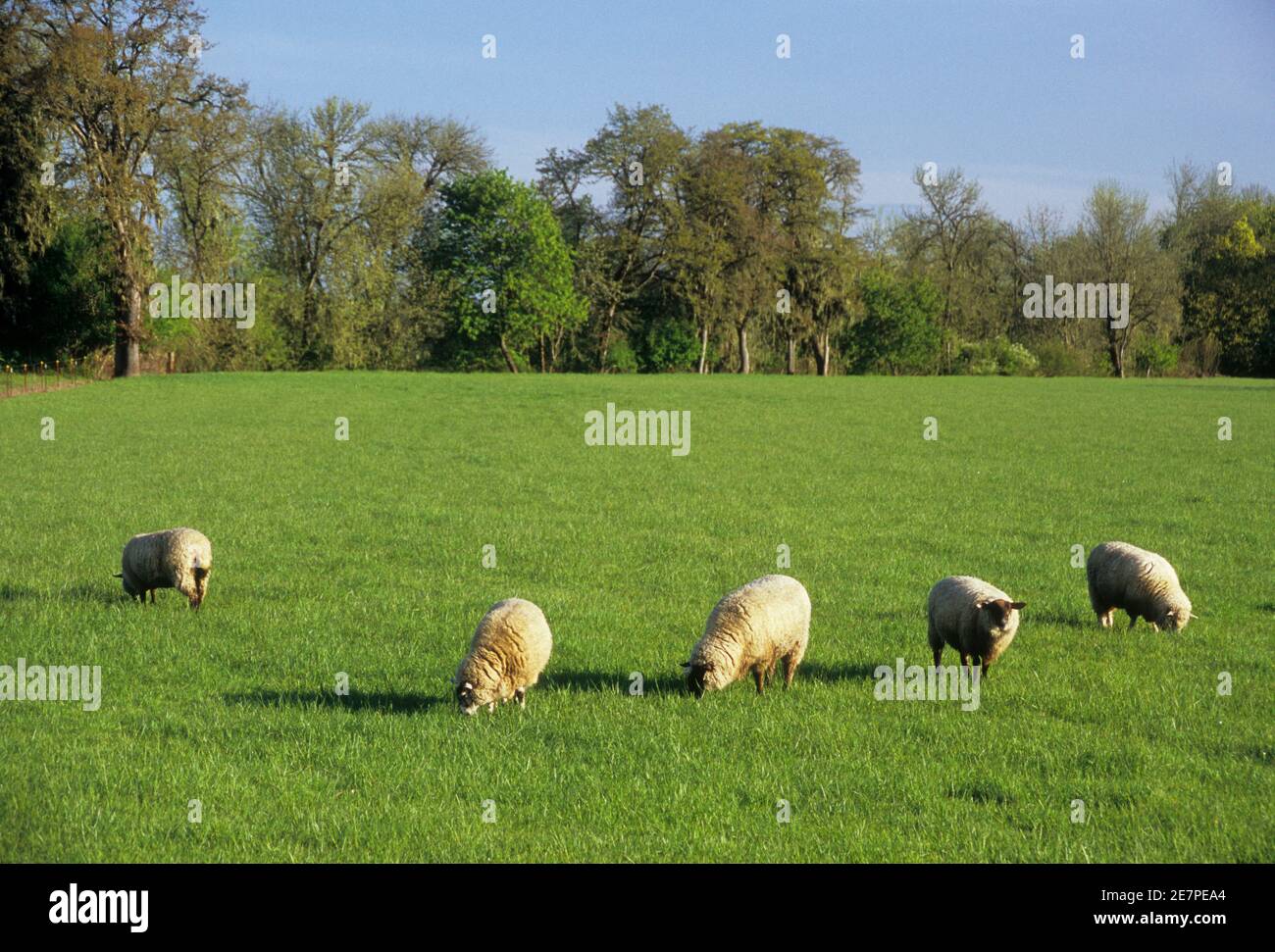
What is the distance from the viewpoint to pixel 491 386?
2391 inches

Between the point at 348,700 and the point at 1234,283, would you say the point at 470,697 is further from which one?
the point at 1234,283

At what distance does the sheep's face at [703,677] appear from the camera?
10328 mm

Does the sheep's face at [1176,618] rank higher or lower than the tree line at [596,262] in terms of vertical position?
lower

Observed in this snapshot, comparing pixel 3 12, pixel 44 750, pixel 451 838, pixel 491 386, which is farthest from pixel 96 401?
pixel 451 838

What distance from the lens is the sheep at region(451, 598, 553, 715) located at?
394 inches

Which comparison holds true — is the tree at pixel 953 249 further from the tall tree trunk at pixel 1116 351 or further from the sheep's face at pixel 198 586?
the sheep's face at pixel 198 586

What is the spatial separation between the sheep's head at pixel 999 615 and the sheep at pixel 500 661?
4.50 m

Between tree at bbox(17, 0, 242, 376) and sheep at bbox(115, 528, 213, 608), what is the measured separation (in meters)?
50.4

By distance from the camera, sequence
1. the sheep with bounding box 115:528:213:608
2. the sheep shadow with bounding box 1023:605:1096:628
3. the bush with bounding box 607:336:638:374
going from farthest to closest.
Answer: the bush with bounding box 607:336:638:374
the sheep with bounding box 115:528:213:608
the sheep shadow with bounding box 1023:605:1096:628

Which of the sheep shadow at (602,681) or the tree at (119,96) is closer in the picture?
the sheep shadow at (602,681)

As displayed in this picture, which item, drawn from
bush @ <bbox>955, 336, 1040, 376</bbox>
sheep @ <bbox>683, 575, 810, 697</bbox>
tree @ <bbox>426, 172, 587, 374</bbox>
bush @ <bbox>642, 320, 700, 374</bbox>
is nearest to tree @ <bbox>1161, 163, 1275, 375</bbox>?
bush @ <bbox>955, 336, 1040, 376</bbox>

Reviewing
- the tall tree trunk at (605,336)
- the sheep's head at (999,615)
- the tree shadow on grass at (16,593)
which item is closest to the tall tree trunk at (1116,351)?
the tall tree trunk at (605,336)

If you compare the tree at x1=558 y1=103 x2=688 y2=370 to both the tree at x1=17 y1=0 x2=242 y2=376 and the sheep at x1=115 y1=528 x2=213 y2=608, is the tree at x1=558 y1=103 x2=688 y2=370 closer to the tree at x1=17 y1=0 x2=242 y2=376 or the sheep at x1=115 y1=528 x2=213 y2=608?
the tree at x1=17 y1=0 x2=242 y2=376

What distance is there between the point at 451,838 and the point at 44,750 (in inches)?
171
